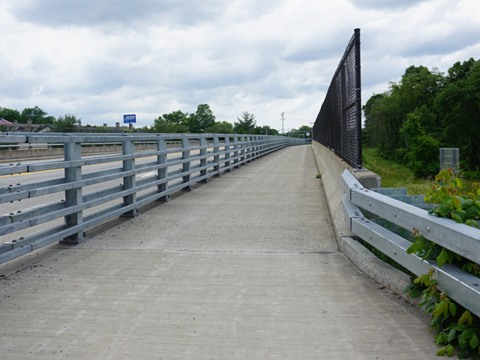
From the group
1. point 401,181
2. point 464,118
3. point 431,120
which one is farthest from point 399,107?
point 401,181

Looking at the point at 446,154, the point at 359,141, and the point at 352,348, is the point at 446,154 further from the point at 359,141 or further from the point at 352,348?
the point at 352,348

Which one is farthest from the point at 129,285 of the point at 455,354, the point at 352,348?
the point at 455,354

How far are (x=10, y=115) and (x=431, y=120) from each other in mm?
127712

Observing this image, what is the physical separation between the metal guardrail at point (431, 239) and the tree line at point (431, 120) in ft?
105

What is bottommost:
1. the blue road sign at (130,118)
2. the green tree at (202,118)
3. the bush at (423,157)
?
the bush at (423,157)

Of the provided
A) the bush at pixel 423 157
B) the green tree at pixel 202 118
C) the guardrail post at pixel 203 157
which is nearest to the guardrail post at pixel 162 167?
the guardrail post at pixel 203 157

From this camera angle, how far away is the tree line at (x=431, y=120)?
39350 millimetres

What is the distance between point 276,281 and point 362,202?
4.57 ft

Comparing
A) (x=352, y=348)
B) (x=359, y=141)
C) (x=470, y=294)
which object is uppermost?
(x=359, y=141)

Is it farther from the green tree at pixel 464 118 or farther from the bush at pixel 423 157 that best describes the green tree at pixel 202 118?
the bush at pixel 423 157

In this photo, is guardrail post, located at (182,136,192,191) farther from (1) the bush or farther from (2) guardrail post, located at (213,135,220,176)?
(1) the bush

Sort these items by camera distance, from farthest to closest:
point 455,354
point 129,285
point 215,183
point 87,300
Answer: point 215,183
point 129,285
point 87,300
point 455,354

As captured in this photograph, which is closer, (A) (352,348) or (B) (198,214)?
(A) (352,348)

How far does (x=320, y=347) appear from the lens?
3809 millimetres
